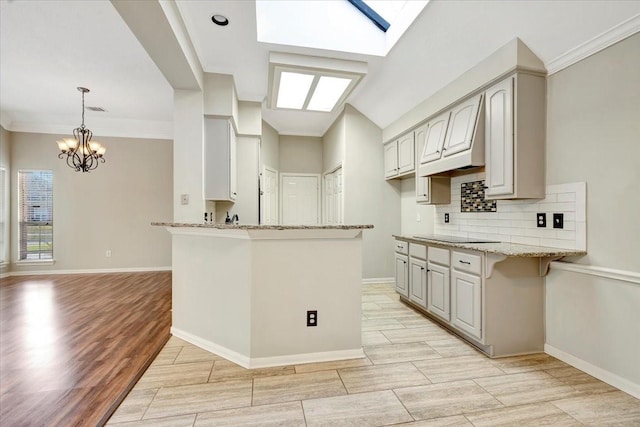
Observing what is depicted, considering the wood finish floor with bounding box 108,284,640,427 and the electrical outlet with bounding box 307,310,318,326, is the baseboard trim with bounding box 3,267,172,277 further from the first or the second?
the electrical outlet with bounding box 307,310,318,326

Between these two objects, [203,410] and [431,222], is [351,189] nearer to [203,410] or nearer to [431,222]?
[431,222]

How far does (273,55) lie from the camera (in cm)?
326

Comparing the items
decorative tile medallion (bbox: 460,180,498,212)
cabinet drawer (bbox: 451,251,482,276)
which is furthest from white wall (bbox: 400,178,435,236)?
cabinet drawer (bbox: 451,251,482,276)

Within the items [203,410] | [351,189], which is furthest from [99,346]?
[351,189]

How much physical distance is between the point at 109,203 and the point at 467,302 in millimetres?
6474

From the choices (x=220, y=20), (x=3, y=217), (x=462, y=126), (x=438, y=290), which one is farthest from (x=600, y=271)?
(x=3, y=217)

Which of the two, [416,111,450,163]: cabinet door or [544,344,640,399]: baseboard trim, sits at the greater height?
[416,111,450,163]: cabinet door

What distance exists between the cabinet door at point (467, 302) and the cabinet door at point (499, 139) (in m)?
0.80

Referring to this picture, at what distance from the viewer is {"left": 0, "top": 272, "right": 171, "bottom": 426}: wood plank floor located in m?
1.83

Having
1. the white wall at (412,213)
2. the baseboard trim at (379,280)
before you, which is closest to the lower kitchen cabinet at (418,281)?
the white wall at (412,213)

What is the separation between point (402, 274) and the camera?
377 centimetres

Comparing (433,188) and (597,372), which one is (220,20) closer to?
(433,188)

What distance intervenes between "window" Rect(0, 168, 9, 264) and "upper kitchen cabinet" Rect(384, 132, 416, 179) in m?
6.91

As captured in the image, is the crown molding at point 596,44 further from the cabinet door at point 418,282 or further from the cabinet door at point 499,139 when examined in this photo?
the cabinet door at point 418,282
